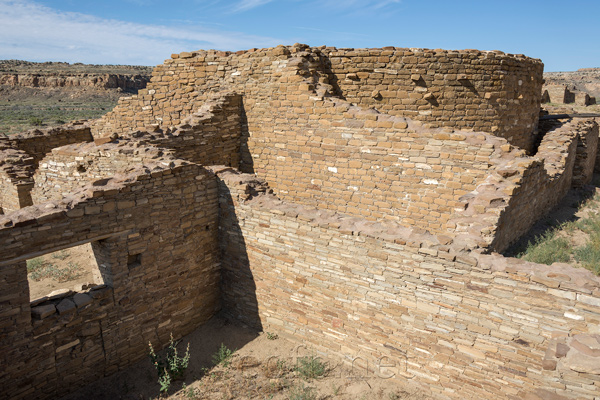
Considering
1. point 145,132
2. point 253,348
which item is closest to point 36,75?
point 145,132

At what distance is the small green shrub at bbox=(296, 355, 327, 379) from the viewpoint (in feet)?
18.6

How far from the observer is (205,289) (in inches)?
273

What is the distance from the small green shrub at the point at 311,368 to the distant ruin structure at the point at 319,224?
345 millimetres

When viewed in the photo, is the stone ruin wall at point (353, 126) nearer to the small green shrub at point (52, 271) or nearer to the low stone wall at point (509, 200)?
the low stone wall at point (509, 200)

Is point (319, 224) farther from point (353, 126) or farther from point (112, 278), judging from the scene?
point (112, 278)

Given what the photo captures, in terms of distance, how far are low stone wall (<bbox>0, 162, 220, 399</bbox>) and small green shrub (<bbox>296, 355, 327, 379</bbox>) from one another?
2043 millimetres

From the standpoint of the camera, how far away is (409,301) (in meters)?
5.14

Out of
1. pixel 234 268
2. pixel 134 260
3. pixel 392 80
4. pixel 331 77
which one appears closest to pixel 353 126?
pixel 392 80

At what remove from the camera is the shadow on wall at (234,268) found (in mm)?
6699

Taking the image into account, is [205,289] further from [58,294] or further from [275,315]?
[58,294]

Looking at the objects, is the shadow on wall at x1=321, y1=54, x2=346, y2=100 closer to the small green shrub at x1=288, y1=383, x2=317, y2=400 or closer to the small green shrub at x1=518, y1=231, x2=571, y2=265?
the small green shrub at x1=518, y1=231, x2=571, y2=265

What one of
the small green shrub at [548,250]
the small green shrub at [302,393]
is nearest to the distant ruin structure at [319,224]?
the small green shrub at [548,250]

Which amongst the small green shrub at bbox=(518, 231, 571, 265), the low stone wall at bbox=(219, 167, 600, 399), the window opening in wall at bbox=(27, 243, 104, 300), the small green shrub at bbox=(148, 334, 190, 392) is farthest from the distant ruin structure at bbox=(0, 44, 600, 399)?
the window opening in wall at bbox=(27, 243, 104, 300)

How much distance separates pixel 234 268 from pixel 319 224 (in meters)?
1.99
